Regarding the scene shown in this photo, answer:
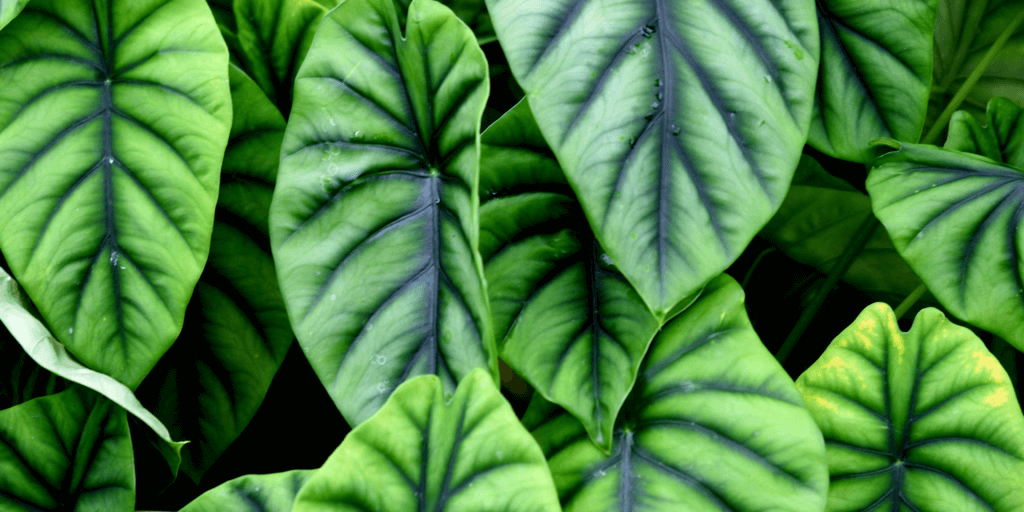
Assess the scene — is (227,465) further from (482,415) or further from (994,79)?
(994,79)

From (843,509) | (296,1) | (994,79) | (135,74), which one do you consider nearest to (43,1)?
(135,74)

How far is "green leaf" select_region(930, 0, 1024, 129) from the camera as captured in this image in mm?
1226

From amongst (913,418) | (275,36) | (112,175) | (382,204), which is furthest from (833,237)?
(112,175)

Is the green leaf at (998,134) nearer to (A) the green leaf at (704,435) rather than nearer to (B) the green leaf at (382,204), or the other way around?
(A) the green leaf at (704,435)

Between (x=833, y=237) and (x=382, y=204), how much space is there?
790 mm

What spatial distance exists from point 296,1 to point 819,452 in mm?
752

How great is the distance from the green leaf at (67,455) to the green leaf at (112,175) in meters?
0.09

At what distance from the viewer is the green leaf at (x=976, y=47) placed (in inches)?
48.3

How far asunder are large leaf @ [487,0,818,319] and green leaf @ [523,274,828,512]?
0.16 meters

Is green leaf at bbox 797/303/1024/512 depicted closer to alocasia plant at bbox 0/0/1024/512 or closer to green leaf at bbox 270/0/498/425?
alocasia plant at bbox 0/0/1024/512

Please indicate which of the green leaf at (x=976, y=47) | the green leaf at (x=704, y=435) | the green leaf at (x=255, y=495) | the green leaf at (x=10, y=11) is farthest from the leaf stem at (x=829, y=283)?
the green leaf at (x=10, y=11)

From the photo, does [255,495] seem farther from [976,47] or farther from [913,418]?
[976,47]

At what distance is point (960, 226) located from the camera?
0.73 meters

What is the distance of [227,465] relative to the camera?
40.3 inches
